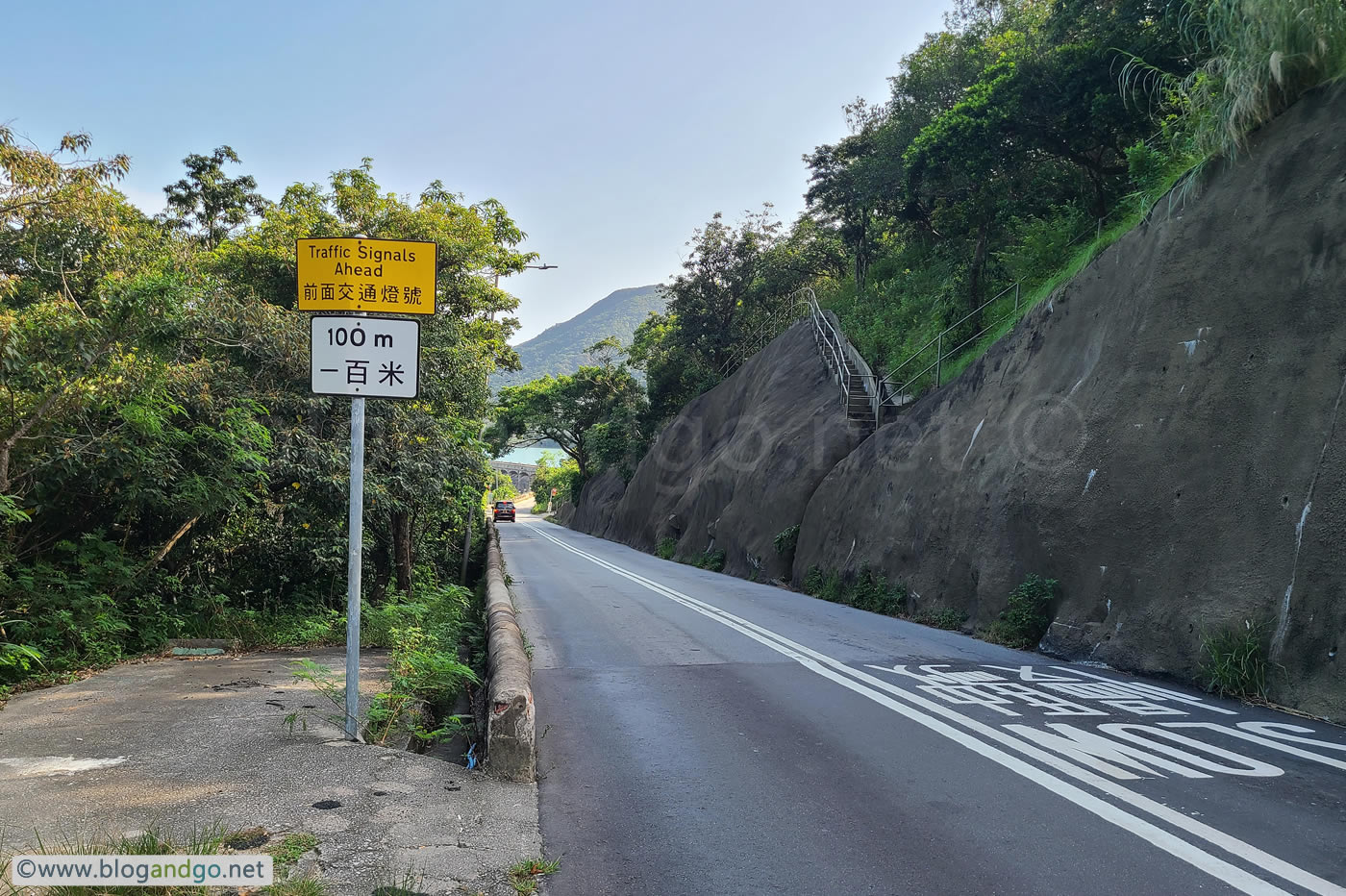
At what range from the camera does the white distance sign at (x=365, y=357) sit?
5.59m

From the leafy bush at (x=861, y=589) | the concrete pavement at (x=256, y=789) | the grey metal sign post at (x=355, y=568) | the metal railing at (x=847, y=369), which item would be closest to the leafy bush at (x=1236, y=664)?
the concrete pavement at (x=256, y=789)

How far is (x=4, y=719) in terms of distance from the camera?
6016 mm

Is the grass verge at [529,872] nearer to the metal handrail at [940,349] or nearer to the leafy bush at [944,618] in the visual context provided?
the leafy bush at [944,618]

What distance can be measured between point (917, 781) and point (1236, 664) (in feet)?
14.7

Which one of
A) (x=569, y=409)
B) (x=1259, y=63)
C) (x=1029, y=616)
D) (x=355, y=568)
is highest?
(x=569, y=409)

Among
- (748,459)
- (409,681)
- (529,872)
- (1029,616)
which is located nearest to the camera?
(529,872)

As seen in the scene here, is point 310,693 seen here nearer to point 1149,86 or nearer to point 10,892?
point 10,892

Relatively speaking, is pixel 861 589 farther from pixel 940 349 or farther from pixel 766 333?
pixel 766 333

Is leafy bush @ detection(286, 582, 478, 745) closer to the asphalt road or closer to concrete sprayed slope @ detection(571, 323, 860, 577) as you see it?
the asphalt road

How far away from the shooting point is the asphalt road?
150 inches

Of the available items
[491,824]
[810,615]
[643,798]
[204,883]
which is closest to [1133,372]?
[810,615]

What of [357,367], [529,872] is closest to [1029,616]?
[529,872]

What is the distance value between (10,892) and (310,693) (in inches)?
152

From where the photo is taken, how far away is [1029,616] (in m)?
11.0
